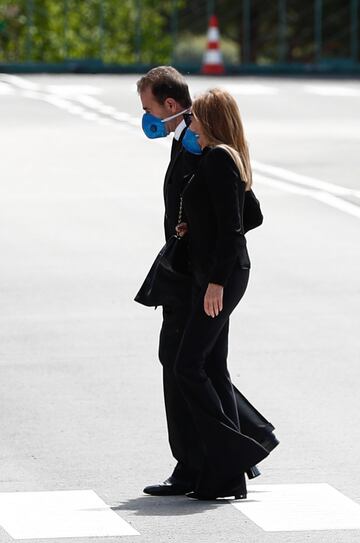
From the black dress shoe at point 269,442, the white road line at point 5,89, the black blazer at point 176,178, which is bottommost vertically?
the white road line at point 5,89

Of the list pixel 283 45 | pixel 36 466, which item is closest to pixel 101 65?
pixel 283 45

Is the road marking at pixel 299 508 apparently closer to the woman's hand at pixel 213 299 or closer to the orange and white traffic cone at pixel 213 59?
the woman's hand at pixel 213 299

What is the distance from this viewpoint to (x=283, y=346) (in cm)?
1129

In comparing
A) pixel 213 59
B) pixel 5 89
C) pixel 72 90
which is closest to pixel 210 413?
pixel 5 89

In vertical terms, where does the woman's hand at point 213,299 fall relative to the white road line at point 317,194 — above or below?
above

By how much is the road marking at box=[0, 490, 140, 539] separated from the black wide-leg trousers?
42cm

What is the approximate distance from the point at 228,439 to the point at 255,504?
0.27 metres

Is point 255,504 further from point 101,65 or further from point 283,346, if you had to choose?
point 101,65

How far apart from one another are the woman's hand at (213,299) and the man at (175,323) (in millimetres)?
194

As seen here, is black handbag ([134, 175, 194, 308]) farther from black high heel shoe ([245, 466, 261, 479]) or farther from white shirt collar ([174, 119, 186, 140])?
black high heel shoe ([245, 466, 261, 479])

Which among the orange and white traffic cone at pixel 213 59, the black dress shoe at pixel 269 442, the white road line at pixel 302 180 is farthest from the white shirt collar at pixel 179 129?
the orange and white traffic cone at pixel 213 59

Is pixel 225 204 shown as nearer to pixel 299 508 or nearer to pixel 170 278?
pixel 170 278

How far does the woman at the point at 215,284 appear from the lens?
743cm

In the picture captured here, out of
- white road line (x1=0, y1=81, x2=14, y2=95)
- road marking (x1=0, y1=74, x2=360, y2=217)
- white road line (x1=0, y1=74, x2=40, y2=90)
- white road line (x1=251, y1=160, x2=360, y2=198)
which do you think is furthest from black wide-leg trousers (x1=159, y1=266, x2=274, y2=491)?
white road line (x1=0, y1=74, x2=40, y2=90)
